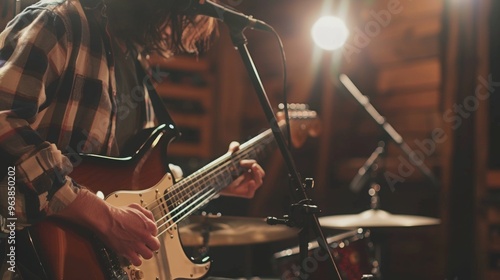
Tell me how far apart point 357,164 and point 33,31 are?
3775mm

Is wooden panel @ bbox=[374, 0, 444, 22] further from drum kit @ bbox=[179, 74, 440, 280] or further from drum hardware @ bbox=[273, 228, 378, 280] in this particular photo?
drum hardware @ bbox=[273, 228, 378, 280]

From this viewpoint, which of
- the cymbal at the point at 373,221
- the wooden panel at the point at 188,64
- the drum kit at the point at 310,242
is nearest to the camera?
the drum kit at the point at 310,242

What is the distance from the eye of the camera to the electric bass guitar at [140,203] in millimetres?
1419


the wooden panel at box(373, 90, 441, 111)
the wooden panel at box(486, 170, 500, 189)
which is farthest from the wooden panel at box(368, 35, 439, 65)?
the wooden panel at box(486, 170, 500, 189)

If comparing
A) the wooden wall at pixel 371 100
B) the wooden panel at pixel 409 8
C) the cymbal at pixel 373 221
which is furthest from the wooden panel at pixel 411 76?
the cymbal at pixel 373 221

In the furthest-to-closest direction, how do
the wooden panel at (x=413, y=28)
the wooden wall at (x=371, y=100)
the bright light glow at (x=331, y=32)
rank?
the wooden panel at (x=413, y=28)
the wooden wall at (x=371, y=100)
the bright light glow at (x=331, y=32)

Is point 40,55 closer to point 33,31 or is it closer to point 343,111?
point 33,31

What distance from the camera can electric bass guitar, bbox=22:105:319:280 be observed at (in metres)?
1.42

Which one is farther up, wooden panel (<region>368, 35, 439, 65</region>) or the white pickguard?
wooden panel (<region>368, 35, 439, 65</region>)

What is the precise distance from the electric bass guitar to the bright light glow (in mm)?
1615

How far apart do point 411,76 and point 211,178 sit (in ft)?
11.3

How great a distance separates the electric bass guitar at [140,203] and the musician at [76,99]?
47 mm

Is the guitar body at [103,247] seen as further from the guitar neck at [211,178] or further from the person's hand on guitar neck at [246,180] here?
the person's hand on guitar neck at [246,180]

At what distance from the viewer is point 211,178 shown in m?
1.98
